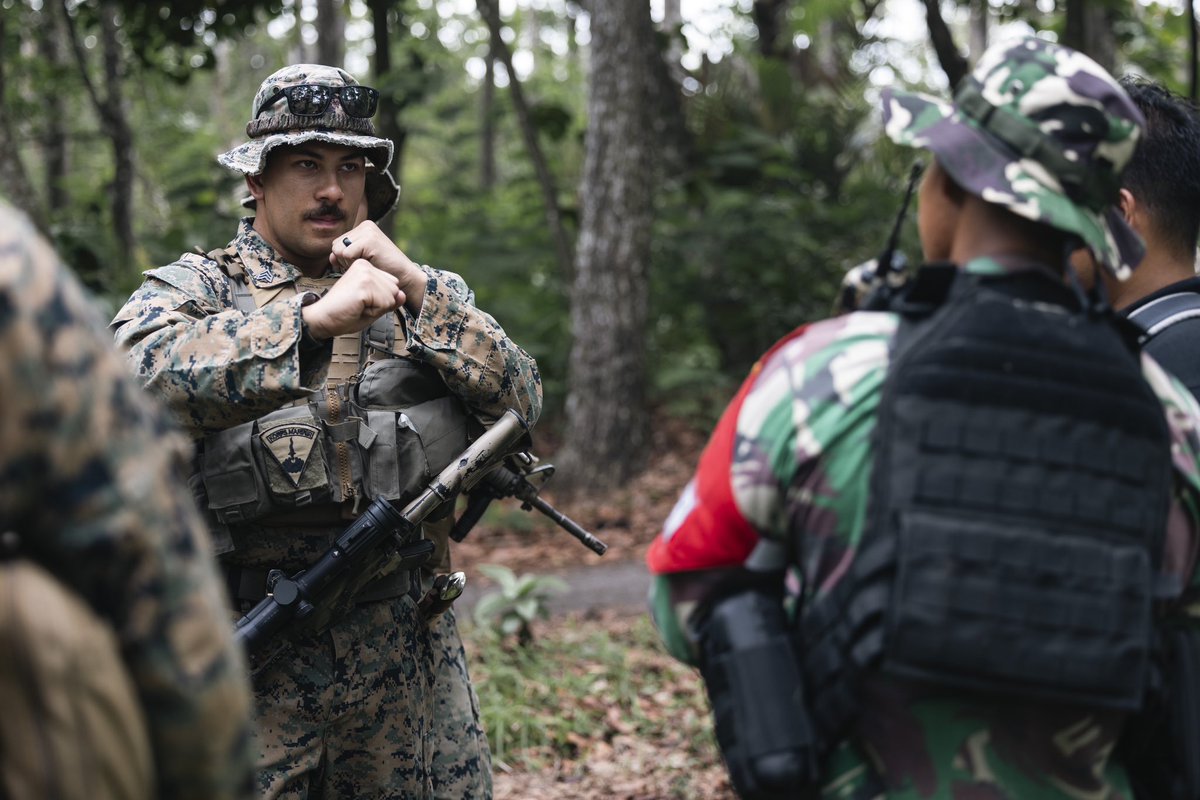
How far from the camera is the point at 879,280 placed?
6.56ft

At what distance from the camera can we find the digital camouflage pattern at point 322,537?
2.66 m

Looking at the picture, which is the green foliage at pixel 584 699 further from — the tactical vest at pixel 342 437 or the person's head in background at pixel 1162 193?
the person's head in background at pixel 1162 193

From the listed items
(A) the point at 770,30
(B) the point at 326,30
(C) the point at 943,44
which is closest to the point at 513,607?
(C) the point at 943,44

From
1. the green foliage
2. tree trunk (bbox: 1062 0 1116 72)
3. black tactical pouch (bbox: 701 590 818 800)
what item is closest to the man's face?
black tactical pouch (bbox: 701 590 818 800)

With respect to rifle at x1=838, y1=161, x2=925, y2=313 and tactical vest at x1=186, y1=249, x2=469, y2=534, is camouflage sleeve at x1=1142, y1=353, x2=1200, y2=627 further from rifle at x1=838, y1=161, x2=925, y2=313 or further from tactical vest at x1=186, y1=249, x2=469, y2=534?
tactical vest at x1=186, y1=249, x2=469, y2=534

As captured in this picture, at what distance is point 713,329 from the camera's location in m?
12.0

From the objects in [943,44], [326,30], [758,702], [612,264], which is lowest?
[612,264]

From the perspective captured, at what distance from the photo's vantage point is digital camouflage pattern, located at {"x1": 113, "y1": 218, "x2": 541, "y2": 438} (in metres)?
2.64

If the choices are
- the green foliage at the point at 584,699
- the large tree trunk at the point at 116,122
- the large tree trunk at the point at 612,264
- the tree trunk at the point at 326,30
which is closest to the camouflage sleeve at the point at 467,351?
the green foliage at the point at 584,699

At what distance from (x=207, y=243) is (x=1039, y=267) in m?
8.70

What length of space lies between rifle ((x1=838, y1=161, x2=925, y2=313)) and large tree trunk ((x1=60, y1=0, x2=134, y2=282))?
31.4 feet

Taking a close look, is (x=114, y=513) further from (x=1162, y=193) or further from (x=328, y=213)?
(x=1162, y=193)

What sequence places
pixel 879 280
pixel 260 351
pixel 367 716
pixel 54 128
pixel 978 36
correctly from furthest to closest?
pixel 978 36
pixel 54 128
pixel 367 716
pixel 260 351
pixel 879 280

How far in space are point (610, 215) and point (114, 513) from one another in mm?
8103
